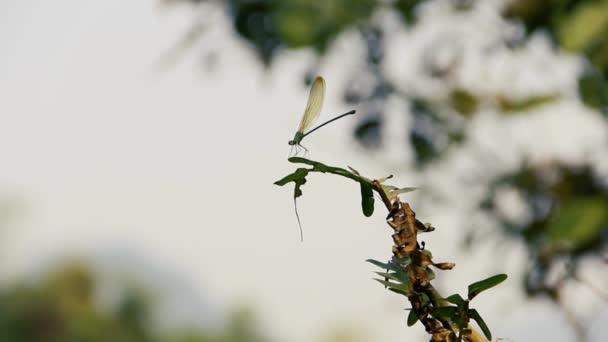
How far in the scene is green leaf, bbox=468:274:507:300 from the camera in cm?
13

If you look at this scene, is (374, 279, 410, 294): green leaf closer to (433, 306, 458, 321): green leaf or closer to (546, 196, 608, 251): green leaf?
(433, 306, 458, 321): green leaf

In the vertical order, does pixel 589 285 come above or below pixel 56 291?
below

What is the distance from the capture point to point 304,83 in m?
1.12

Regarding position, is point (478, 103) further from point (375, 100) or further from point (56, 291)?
point (56, 291)

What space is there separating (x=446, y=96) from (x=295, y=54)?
299 millimetres

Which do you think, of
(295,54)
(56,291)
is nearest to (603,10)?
(295,54)

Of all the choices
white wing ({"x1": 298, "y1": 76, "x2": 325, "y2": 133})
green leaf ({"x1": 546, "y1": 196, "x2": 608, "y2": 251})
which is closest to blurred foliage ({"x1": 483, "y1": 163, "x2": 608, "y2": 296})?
green leaf ({"x1": 546, "y1": 196, "x2": 608, "y2": 251})

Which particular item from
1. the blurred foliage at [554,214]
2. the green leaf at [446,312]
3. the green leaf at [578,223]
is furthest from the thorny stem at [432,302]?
the green leaf at [578,223]

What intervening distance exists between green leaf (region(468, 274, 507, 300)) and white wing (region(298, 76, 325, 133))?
0.04 meters

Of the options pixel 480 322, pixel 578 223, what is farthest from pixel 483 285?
pixel 578 223

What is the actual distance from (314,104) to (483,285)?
0.04m

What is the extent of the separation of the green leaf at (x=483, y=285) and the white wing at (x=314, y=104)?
1.4 inches

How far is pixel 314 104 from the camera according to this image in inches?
5.8

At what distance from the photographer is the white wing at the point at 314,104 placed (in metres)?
0.14
